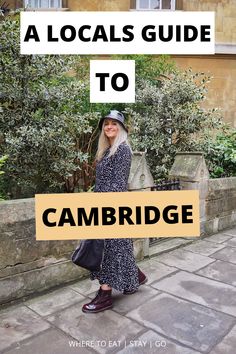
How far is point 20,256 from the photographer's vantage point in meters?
3.38

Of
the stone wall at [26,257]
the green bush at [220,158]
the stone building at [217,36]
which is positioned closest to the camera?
the stone wall at [26,257]

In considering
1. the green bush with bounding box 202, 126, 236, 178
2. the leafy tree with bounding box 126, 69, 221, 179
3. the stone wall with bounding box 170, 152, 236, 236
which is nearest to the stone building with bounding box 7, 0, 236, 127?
the leafy tree with bounding box 126, 69, 221, 179

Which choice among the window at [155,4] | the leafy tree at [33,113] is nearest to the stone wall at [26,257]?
the leafy tree at [33,113]

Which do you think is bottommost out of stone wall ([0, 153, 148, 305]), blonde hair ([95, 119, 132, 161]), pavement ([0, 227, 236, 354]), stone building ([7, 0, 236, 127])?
pavement ([0, 227, 236, 354])

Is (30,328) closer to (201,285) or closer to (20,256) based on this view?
(20,256)

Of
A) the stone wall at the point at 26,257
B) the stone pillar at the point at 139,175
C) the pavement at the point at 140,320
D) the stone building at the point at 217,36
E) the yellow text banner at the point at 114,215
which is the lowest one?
the pavement at the point at 140,320

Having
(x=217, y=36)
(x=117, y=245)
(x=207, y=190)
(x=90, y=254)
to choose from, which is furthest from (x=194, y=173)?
(x=217, y=36)

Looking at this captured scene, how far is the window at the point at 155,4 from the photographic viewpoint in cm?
1238

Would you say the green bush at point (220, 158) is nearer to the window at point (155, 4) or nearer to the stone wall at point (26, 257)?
the stone wall at point (26, 257)

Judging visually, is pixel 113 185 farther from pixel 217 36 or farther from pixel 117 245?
pixel 217 36

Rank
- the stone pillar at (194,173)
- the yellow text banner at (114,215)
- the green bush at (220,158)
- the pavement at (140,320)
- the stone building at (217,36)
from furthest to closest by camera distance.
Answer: the stone building at (217,36), the green bush at (220,158), the stone pillar at (194,173), the yellow text banner at (114,215), the pavement at (140,320)

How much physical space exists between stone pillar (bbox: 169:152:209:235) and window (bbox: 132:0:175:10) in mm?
8733

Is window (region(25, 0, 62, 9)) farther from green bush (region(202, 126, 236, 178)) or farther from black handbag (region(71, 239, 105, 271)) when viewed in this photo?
black handbag (region(71, 239, 105, 271))

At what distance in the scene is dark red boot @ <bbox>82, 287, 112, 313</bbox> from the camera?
3.18m
